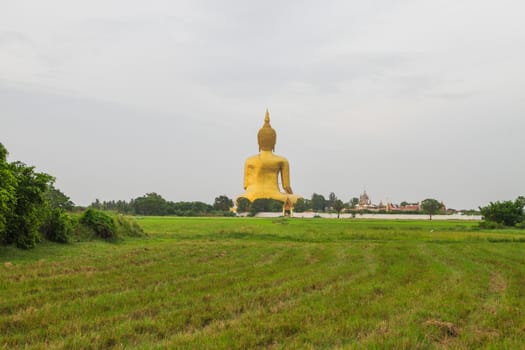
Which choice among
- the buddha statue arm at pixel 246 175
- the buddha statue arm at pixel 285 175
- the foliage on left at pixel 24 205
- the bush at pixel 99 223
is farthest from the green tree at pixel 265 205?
the foliage on left at pixel 24 205

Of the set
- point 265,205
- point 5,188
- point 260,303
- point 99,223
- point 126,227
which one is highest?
point 265,205

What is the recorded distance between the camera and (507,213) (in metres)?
46.9

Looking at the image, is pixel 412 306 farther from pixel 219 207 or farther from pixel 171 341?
pixel 219 207

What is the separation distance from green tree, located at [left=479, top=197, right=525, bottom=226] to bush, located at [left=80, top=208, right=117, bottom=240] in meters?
39.8

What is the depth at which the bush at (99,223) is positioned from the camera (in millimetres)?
23984

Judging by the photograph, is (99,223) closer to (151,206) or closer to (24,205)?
(24,205)

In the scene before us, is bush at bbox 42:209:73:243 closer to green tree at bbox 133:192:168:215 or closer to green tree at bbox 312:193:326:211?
green tree at bbox 133:192:168:215

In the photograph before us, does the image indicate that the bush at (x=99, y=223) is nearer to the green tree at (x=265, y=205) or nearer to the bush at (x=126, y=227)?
the bush at (x=126, y=227)

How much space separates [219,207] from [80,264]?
93.1m

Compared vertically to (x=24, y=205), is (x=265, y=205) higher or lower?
higher

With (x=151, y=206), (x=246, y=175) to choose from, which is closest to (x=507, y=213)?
(x=246, y=175)

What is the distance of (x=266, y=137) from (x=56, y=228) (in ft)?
244

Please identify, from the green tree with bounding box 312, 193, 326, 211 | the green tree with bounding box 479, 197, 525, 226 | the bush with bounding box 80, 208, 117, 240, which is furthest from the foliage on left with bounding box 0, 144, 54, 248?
the green tree with bounding box 312, 193, 326, 211

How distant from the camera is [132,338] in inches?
237
